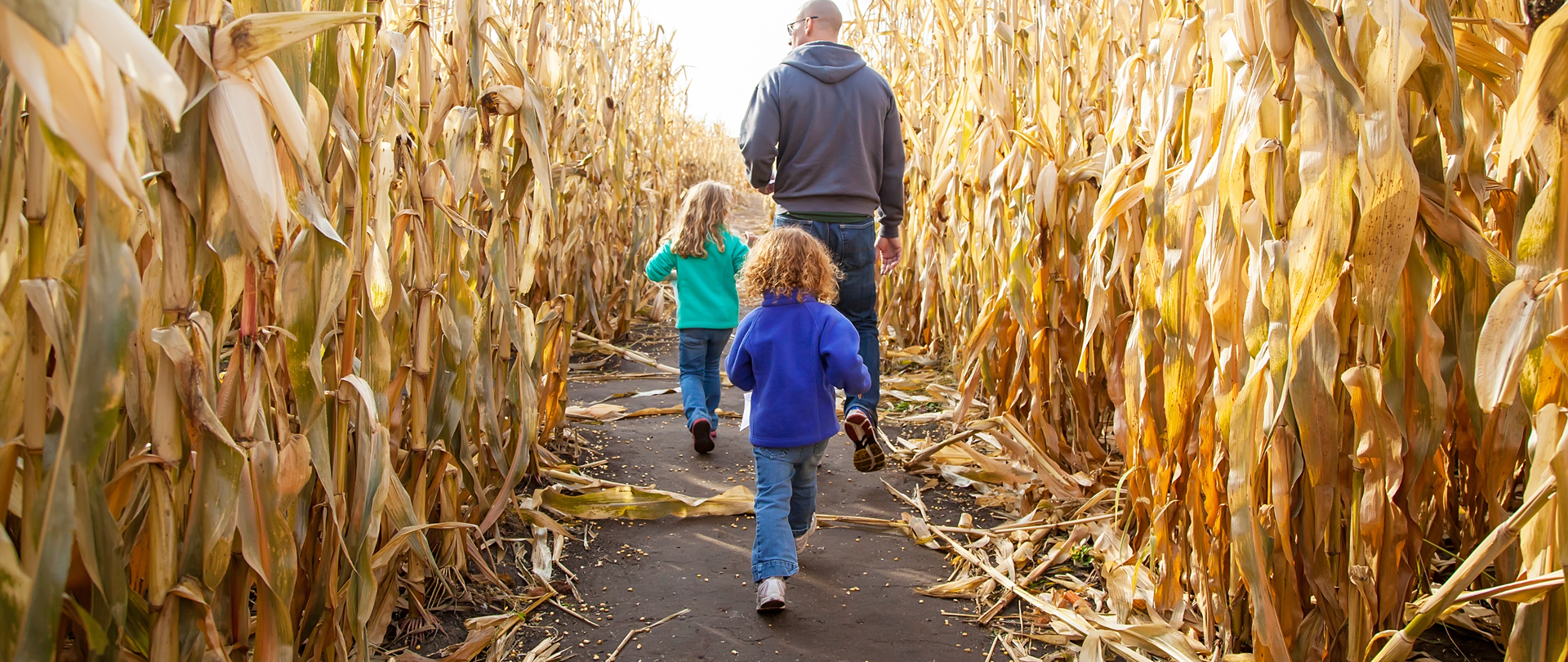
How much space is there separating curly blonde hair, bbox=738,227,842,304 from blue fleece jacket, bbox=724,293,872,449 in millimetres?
28

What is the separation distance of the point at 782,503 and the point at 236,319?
4.19 feet

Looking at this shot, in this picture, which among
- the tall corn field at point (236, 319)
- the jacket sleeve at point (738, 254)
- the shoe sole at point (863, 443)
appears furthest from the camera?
the jacket sleeve at point (738, 254)

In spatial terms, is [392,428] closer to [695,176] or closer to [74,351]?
[74,351]

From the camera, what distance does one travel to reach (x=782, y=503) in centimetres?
233

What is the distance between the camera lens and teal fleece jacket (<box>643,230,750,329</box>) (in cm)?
365

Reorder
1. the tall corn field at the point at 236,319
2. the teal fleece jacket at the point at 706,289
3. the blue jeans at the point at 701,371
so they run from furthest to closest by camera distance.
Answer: the teal fleece jacket at the point at 706,289 < the blue jeans at the point at 701,371 < the tall corn field at the point at 236,319

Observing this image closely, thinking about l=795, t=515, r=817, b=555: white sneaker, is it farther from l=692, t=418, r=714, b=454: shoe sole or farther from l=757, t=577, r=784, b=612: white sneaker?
l=692, t=418, r=714, b=454: shoe sole

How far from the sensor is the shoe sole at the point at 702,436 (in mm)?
3438

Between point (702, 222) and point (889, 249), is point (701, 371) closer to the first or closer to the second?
point (702, 222)

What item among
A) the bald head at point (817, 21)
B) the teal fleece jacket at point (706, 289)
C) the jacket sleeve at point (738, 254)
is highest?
the bald head at point (817, 21)

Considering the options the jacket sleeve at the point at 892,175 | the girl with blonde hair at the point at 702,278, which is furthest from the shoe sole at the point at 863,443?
the jacket sleeve at the point at 892,175

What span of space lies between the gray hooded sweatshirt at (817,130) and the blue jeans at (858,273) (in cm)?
6

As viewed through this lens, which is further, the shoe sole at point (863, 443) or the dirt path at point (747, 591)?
the shoe sole at point (863, 443)

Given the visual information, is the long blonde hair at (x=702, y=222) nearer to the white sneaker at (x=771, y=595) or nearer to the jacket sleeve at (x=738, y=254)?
the jacket sleeve at (x=738, y=254)
